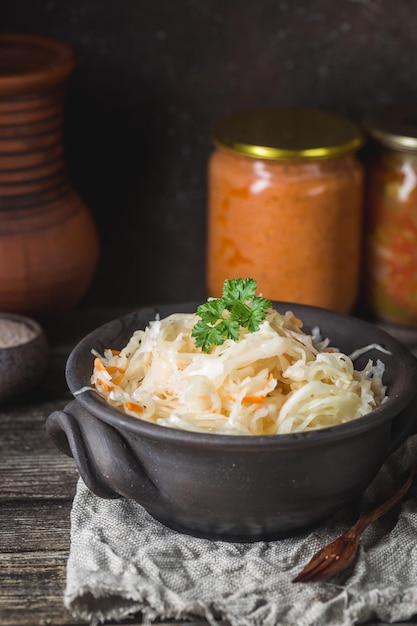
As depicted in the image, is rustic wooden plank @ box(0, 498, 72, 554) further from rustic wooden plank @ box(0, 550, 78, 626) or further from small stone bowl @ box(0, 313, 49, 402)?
small stone bowl @ box(0, 313, 49, 402)

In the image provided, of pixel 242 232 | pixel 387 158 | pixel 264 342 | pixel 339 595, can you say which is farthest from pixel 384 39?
pixel 339 595

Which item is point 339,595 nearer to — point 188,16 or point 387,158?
point 387,158

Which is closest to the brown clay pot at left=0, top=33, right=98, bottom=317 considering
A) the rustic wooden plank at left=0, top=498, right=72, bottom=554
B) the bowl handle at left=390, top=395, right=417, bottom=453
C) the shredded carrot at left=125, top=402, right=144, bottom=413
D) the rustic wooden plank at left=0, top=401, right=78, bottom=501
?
the rustic wooden plank at left=0, top=401, right=78, bottom=501

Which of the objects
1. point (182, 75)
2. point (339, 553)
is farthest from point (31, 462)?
point (182, 75)

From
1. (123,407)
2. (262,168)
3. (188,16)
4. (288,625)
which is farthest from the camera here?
(188,16)

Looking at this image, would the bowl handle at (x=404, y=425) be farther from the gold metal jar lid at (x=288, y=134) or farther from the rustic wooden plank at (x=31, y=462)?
the gold metal jar lid at (x=288, y=134)
